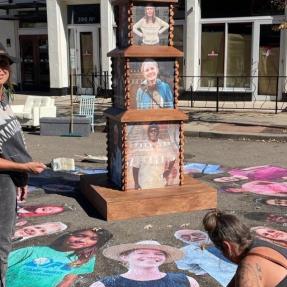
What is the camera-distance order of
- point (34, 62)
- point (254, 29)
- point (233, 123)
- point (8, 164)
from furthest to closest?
point (34, 62), point (254, 29), point (233, 123), point (8, 164)

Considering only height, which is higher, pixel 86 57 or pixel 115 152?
pixel 86 57

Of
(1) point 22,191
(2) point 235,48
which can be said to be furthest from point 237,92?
(1) point 22,191

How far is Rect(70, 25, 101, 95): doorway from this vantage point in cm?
2020

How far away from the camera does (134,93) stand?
6.05 m


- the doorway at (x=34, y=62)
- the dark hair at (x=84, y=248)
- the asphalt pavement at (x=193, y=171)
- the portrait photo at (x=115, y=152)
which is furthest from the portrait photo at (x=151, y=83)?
the doorway at (x=34, y=62)

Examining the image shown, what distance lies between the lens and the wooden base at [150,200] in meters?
5.93

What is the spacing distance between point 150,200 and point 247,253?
3.51 metres

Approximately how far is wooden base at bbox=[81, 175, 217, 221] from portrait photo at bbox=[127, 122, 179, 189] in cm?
13

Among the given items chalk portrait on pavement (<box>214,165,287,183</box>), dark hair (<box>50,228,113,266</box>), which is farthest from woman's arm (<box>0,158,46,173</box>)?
chalk portrait on pavement (<box>214,165,287,183</box>)

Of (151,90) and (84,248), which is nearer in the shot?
(84,248)

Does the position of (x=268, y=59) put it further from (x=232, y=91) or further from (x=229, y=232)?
(x=229, y=232)

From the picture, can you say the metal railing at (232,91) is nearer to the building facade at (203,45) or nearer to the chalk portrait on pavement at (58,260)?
the building facade at (203,45)

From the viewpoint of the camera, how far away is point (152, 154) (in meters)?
6.22

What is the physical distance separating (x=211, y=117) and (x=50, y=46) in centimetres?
877
